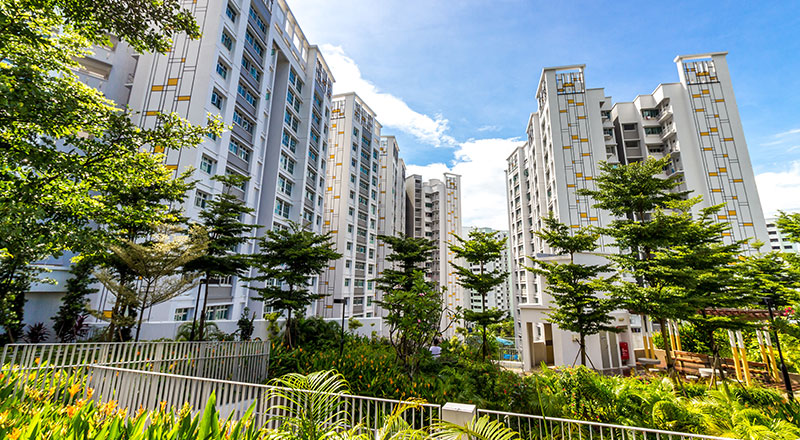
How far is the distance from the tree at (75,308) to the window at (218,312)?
587 centimetres

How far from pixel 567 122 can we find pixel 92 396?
126 ft

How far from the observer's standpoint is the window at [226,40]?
66.7 feet

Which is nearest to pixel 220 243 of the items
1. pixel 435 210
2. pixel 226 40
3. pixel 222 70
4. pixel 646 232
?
pixel 222 70

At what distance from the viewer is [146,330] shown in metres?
13.9

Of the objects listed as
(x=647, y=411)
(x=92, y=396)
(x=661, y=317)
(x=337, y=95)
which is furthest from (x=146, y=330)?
(x=337, y=95)

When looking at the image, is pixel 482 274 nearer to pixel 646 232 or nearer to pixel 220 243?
pixel 646 232

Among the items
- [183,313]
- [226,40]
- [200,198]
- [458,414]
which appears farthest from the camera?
[226,40]

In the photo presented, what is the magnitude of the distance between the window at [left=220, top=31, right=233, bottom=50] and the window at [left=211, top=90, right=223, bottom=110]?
11.6 feet

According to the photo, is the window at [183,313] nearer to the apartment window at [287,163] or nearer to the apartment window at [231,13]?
the apartment window at [287,163]

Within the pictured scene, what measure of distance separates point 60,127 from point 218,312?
1544cm

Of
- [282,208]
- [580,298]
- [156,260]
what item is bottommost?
[580,298]

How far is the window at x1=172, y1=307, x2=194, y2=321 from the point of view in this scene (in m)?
16.1

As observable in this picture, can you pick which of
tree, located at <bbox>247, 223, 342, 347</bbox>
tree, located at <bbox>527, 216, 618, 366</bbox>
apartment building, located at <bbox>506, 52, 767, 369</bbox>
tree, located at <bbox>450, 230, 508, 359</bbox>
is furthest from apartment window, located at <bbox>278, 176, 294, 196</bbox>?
apartment building, located at <bbox>506, 52, 767, 369</bbox>

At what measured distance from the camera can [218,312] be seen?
19516mm
